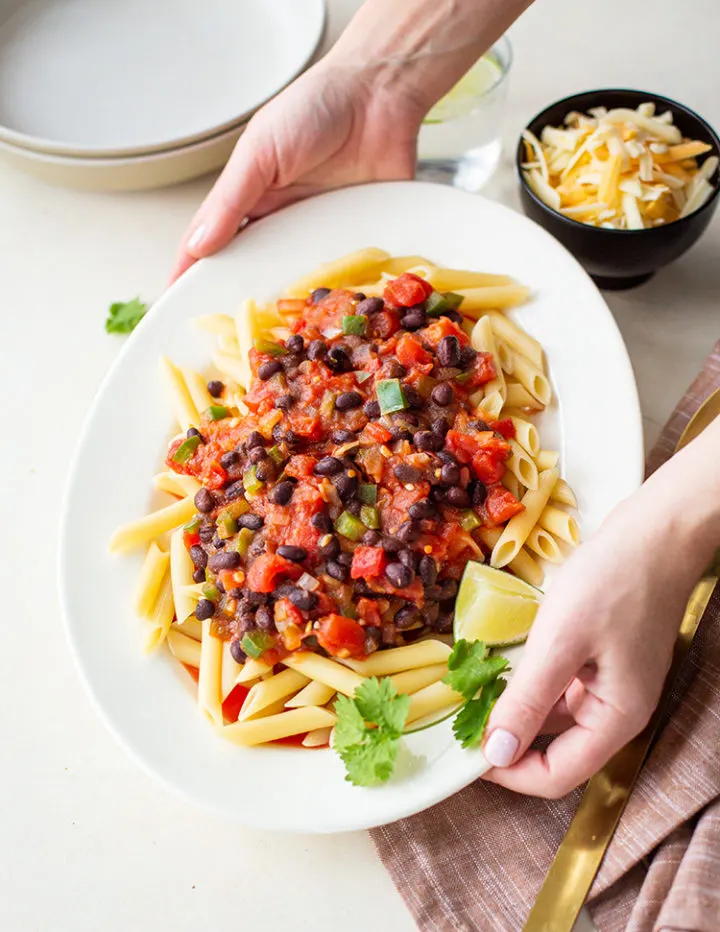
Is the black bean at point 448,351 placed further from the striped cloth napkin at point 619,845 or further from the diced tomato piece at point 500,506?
the striped cloth napkin at point 619,845

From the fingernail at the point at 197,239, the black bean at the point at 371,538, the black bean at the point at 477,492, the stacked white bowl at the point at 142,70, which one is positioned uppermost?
the stacked white bowl at the point at 142,70

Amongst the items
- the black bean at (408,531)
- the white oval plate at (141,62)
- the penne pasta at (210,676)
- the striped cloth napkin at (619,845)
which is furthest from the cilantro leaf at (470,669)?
the white oval plate at (141,62)

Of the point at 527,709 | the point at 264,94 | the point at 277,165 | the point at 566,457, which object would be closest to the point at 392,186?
the point at 277,165

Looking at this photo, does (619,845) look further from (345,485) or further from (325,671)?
(345,485)

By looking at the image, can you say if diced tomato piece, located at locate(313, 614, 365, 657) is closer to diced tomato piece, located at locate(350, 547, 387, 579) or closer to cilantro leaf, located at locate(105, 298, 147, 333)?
diced tomato piece, located at locate(350, 547, 387, 579)

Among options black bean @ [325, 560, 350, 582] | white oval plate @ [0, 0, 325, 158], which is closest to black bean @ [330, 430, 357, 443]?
black bean @ [325, 560, 350, 582]

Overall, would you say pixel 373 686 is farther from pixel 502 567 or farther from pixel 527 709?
pixel 502 567

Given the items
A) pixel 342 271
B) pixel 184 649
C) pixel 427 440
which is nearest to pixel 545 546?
pixel 427 440
